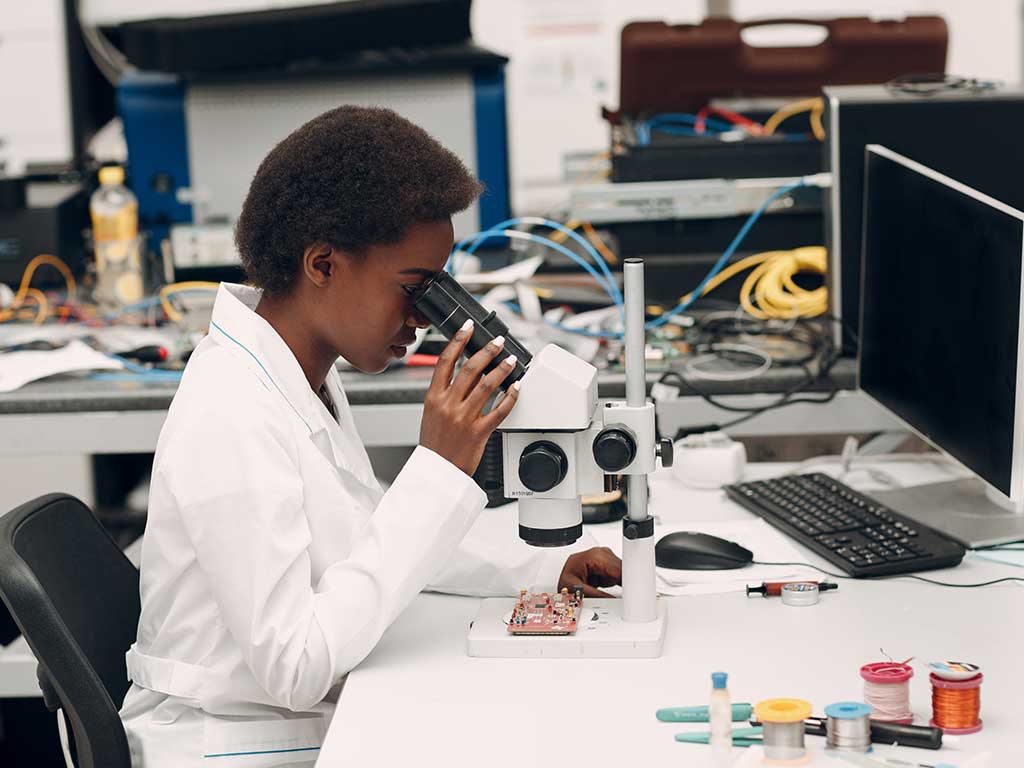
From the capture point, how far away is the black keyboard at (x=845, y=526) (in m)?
1.42

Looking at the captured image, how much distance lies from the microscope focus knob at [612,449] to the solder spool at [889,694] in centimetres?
28

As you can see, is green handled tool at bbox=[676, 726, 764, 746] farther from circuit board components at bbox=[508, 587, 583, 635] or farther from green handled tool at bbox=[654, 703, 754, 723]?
circuit board components at bbox=[508, 587, 583, 635]

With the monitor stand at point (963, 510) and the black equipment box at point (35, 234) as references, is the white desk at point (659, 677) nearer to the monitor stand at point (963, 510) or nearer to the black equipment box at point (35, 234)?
the monitor stand at point (963, 510)

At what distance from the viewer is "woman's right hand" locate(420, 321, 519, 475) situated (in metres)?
1.21

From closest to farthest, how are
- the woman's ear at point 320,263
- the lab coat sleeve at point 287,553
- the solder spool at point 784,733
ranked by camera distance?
the solder spool at point 784,733
the lab coat sleeve at point 287,553
the woman's ear at point 320,263

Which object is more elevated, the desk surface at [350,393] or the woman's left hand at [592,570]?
the desk surface at [350,393]

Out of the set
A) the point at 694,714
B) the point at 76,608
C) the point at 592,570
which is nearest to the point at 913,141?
the point at 592,570

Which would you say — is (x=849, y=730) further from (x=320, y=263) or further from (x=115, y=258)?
(x=115, y=258)

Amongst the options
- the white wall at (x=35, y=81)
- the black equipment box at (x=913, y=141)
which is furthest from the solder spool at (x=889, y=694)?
the white wall at (x=35, y=81)

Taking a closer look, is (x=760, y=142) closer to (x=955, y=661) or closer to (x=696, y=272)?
(x=696, y=272)

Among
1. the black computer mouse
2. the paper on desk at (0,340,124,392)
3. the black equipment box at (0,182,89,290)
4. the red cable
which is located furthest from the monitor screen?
the black equipment box at (0,182,89,290)

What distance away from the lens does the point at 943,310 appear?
1555mm

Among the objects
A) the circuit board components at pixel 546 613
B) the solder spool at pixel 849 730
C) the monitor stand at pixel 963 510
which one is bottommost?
the monitor stand at pixel 963 510

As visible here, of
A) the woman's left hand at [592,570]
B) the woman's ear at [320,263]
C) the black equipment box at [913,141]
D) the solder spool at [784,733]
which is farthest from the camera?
the black equipment box at [913,141]
